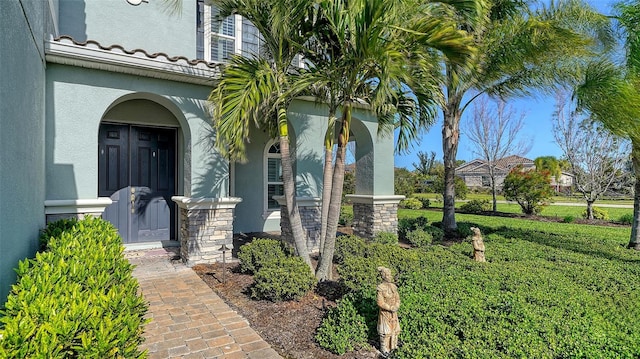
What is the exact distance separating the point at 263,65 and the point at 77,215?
13.6ft

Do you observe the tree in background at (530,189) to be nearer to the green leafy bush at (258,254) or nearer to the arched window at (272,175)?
the arched window at (272,175)

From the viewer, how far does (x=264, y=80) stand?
5.25 m

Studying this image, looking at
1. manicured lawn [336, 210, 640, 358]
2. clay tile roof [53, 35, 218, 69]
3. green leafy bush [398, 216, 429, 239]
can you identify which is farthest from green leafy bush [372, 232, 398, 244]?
clay tile roof [53, 35, 218, 69]

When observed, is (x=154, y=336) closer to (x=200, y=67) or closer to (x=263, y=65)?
(x=263, y=65)

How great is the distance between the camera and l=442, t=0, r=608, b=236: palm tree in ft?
27.4

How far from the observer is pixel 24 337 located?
170 cm

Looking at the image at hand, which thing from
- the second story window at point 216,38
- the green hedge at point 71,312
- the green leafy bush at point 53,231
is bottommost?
the green hedge at point 71,312

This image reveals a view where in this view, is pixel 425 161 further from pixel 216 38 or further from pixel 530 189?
pixel 216 38

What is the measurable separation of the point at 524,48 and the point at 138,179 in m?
10.4

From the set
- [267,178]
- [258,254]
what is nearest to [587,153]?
[267,178]

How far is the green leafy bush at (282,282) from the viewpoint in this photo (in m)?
5.00

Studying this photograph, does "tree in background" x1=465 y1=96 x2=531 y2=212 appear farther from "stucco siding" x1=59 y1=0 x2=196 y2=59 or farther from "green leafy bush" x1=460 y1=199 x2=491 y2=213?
"stucco siding" x1=59 y1=0 x2=196 y2=59

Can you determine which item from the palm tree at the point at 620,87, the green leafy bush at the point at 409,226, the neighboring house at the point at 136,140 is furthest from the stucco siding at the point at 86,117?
the palm tree at the point at 620,87

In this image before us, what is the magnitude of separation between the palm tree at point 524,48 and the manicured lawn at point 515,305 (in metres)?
3.91
